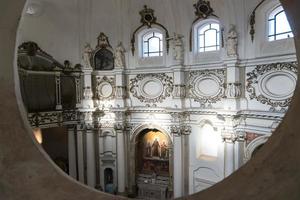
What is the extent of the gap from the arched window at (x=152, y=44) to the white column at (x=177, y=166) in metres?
5.13

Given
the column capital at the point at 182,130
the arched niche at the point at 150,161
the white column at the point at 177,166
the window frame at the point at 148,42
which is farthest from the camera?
the arched niche at the point at 150,161

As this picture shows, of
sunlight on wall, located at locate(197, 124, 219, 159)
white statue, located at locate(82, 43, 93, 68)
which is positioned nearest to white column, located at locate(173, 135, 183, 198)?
sunlight on wall, located at locate(197, 124, 219, 159)

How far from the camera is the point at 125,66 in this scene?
1543 centimetres

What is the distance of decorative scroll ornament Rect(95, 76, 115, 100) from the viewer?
1571cm

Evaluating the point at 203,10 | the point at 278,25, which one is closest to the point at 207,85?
the point at 203,10

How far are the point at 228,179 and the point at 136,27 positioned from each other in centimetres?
1425

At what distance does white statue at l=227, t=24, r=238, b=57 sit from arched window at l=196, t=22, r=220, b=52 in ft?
3.92

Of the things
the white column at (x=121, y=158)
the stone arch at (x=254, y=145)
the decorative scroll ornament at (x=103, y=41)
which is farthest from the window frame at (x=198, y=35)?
the white column at (x=121, y=158)

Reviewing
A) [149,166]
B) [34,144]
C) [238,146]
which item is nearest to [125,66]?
[149,166]

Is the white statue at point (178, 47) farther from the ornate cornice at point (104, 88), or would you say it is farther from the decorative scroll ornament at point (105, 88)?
the ornate cornice at point (104, 88)

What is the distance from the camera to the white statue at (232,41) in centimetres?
1156

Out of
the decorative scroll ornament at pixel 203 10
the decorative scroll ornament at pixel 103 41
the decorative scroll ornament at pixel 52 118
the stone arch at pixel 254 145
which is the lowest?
the stone arch at pixel 254 145

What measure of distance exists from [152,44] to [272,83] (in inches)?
282

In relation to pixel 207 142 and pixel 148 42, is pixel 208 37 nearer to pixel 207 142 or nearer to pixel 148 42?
pixel 148 42
